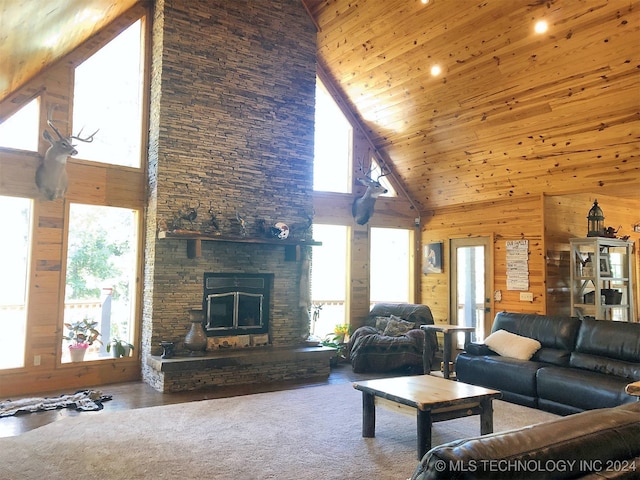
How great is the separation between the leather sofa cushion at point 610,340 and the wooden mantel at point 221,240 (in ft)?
10.9

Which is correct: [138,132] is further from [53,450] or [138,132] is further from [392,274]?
[392,274]

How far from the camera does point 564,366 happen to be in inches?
198

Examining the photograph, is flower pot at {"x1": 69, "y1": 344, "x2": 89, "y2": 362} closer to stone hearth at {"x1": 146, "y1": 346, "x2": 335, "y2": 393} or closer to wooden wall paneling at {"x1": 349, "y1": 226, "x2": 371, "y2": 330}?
stone hearth at {"x1": 146, "y1": 346, "x2": 335, "y2": 393}

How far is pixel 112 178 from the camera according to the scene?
20.5ft

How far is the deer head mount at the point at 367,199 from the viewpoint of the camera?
7.86 metres

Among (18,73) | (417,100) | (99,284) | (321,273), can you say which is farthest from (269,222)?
(18,73)

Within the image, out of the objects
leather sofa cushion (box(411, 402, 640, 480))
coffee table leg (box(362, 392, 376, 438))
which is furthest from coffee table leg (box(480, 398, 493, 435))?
leather sofa cushion (box(411, 402, 640, 480))

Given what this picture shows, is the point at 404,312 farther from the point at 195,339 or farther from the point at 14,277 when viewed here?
the point at 14,277

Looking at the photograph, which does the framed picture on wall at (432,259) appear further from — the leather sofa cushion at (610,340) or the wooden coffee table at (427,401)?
the wooden coffee table at (427,401)

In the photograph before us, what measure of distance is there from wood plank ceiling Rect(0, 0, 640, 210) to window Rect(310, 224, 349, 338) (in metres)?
1.66

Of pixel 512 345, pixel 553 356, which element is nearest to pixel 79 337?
pixel 512 345

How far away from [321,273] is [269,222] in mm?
1662

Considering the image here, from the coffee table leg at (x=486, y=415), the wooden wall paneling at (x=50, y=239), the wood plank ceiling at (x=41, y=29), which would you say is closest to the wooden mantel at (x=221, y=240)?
the wooden wall paneling at (x=50, y=239)

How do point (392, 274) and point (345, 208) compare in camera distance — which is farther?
point (392, 274)
